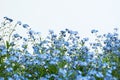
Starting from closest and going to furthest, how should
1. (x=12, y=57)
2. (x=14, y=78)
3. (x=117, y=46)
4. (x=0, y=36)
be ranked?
(x=14, y=78)
(x=12, y=57)
(x=0, y=36)
(x=117, y=46)

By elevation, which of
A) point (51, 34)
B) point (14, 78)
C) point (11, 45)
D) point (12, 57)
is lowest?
point (14, 78)

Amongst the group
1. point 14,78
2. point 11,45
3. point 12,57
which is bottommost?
point 14,78

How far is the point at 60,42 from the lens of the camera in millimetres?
5348

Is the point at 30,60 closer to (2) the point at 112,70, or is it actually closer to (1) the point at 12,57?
(1) the point at 12,57

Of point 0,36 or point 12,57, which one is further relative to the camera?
point 0,36

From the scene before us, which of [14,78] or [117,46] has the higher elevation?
[117,46]

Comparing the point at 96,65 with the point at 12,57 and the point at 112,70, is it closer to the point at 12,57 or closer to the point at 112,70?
the point at 112,70

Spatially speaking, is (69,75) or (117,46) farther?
(117,46)

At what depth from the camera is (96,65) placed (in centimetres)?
490

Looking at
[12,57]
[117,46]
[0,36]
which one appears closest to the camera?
[12,57]

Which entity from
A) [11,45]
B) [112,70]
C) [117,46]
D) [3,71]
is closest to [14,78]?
[3,71]

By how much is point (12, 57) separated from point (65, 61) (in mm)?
565

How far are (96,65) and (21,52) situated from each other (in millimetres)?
967

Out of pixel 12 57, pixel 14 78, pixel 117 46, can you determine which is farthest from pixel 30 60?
pixel 117 46
